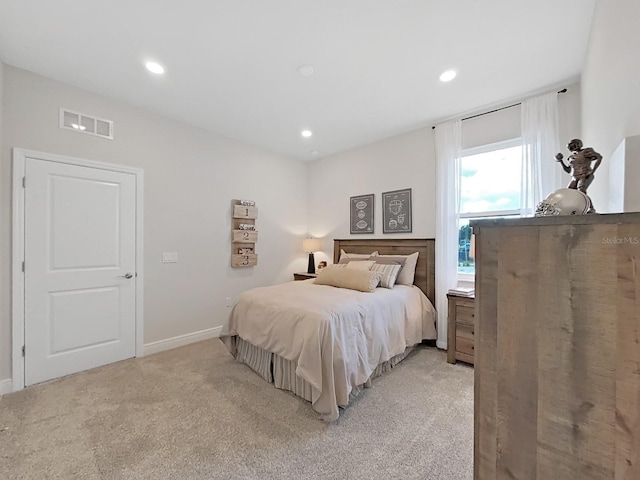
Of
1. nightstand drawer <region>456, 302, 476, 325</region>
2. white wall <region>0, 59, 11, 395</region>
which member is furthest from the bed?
white wall <region>0, 59, 11, 395</region>

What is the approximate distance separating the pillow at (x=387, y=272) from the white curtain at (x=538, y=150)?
136 cm

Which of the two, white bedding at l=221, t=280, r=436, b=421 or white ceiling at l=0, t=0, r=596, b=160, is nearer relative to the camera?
white ceiling at l=0, t=0, r=596, b=160

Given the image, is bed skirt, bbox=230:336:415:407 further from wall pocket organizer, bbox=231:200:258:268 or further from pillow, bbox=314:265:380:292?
wall pocket organizer, bbox=231:200:258:268

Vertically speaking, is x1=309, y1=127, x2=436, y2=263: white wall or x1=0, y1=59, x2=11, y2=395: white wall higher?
x1=309, y1=127, x2=436, y2=263: white wall

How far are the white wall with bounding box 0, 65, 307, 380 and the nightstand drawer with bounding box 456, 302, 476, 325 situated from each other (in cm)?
263

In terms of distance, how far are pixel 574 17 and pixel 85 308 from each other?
14.9 feet

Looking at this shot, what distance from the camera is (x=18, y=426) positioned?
188 cm

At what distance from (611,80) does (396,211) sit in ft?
7.86

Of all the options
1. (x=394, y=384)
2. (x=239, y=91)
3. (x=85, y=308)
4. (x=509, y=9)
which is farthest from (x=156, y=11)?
(x=394, y=384)

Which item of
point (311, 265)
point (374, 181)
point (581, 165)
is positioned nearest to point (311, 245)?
point (311, 265)

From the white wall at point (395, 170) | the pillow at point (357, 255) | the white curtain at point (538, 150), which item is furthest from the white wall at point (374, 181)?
the white curtain at point (538, 150)

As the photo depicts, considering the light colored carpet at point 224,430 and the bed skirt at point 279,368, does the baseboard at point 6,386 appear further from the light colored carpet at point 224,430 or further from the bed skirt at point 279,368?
the bed skirt at point 279,368

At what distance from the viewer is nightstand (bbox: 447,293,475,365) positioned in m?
2.76

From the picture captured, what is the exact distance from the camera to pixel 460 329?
111 inches
